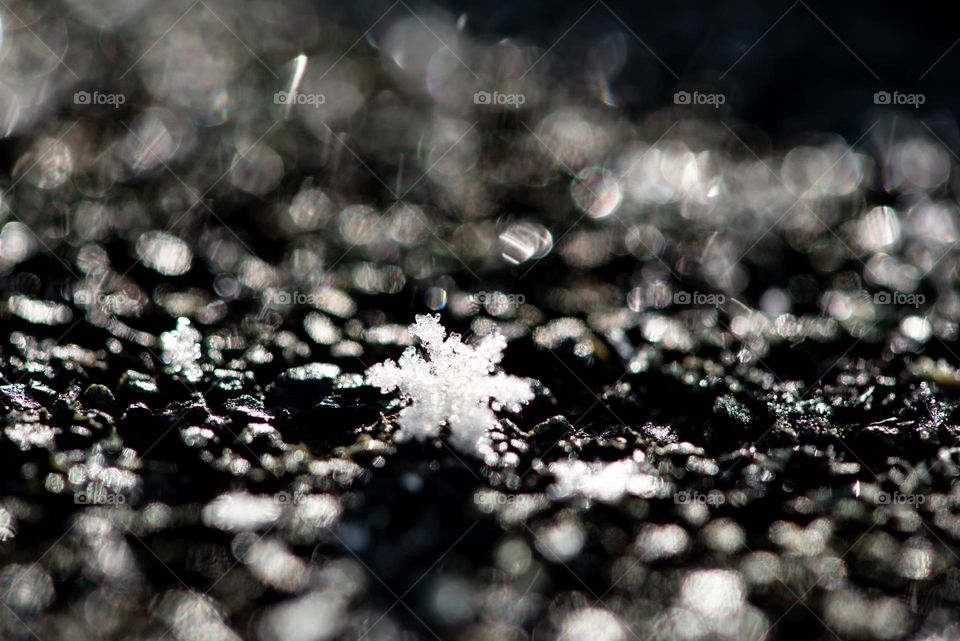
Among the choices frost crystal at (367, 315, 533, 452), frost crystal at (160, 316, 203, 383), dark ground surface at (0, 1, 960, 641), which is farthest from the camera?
frost crystal at (160, 316, 203, 383)

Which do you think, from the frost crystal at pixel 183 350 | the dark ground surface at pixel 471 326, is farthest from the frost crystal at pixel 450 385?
the frost crystal at pixel 183 350

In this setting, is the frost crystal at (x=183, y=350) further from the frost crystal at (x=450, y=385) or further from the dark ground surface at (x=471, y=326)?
the frost crystal at (x=450, y=385)

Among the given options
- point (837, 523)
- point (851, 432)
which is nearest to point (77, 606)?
point (837, 523)

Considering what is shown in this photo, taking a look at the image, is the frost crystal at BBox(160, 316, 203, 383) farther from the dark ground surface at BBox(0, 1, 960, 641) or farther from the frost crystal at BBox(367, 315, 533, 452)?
the frost crystal at BBox(367, 315, 533, 452)

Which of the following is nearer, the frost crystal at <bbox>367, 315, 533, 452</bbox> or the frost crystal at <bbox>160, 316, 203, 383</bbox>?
the frost crystal at <bbox>367, 315, 533, 452</bbox>

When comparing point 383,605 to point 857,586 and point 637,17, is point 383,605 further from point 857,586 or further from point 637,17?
point 637,17

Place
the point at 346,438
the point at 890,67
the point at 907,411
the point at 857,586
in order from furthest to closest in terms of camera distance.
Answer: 1. the point at 890,67
2. the point at 907,411
3. the point at 346,438
4. the point at 857,586

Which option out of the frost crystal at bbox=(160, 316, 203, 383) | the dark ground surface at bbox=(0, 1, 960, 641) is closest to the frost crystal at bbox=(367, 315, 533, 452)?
the dark ground surface at bbox=(0, 1, 960, 641)
